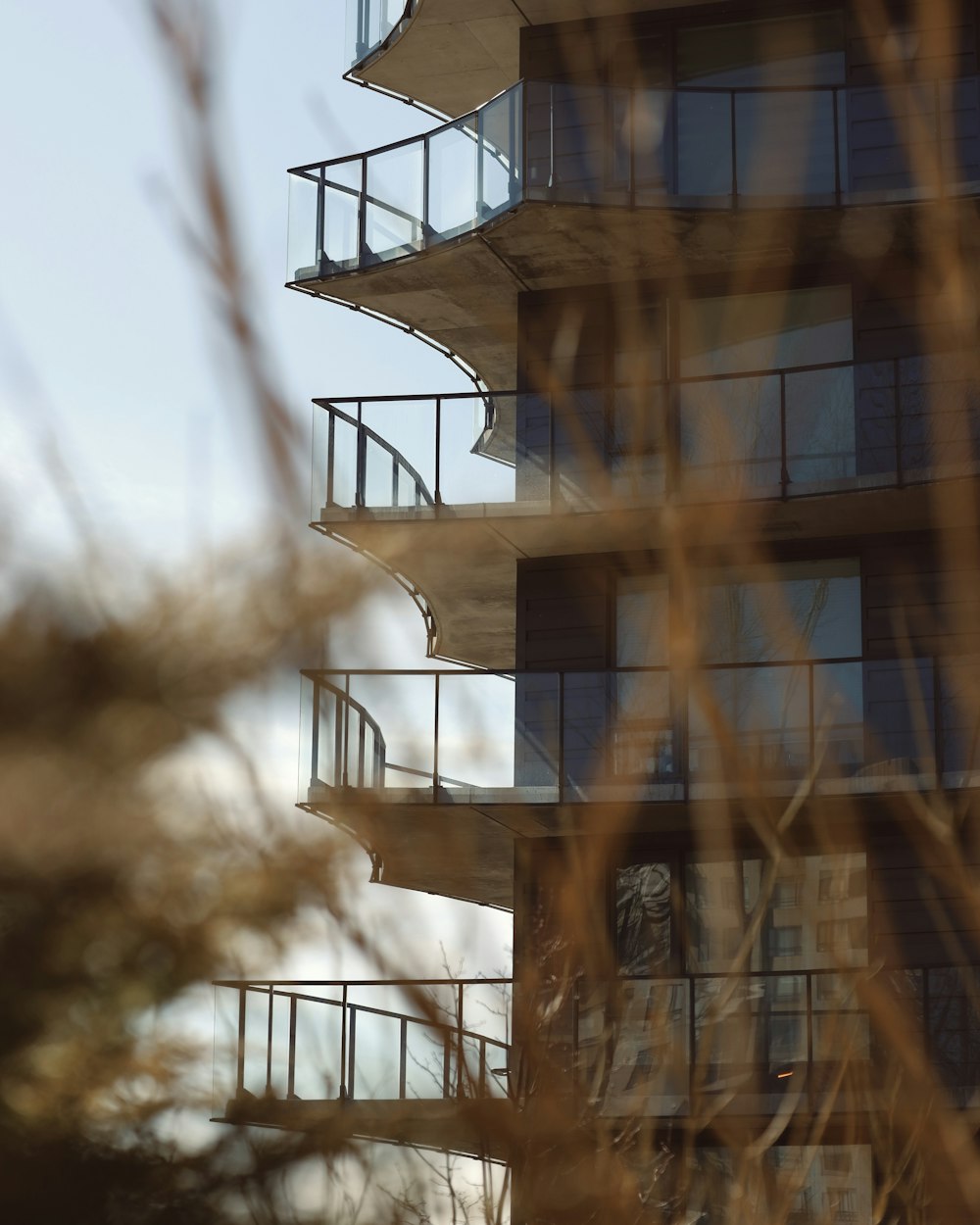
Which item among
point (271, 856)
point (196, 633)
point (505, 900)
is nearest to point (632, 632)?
point (505, 900)

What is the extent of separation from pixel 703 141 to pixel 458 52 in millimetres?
3140

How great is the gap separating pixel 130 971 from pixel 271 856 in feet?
9.83

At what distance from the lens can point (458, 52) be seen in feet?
56.8

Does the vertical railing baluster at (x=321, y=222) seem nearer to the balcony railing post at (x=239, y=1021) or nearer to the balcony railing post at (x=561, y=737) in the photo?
the balcony railing post at (x=561, y=737)

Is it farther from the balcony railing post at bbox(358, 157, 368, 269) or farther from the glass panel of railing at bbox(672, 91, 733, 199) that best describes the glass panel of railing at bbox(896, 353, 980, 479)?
the balcony railing post at bbox(358, 157, 368, 269)

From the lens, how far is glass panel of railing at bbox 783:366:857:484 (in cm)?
1507

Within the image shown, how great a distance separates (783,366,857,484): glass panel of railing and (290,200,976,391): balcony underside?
3.52 feet

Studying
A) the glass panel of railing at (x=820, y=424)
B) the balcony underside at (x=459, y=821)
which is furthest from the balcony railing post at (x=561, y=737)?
the balcony underside at (x=459, y=821)

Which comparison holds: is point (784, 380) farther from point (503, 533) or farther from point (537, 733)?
point (537, 733)

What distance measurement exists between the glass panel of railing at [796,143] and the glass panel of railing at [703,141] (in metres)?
0.11

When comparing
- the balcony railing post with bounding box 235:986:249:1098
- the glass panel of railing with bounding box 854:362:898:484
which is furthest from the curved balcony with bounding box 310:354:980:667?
the balcony railing post with bounding box 235:986:249:1098

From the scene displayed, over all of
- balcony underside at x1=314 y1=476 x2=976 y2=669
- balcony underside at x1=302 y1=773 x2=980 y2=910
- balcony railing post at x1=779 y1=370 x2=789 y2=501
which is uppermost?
balcony railing post at x1=779 y1=370 x2=789 y2=501

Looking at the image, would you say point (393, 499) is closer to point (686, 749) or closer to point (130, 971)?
point (686, 749)

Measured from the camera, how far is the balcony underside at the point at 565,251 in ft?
49.5
